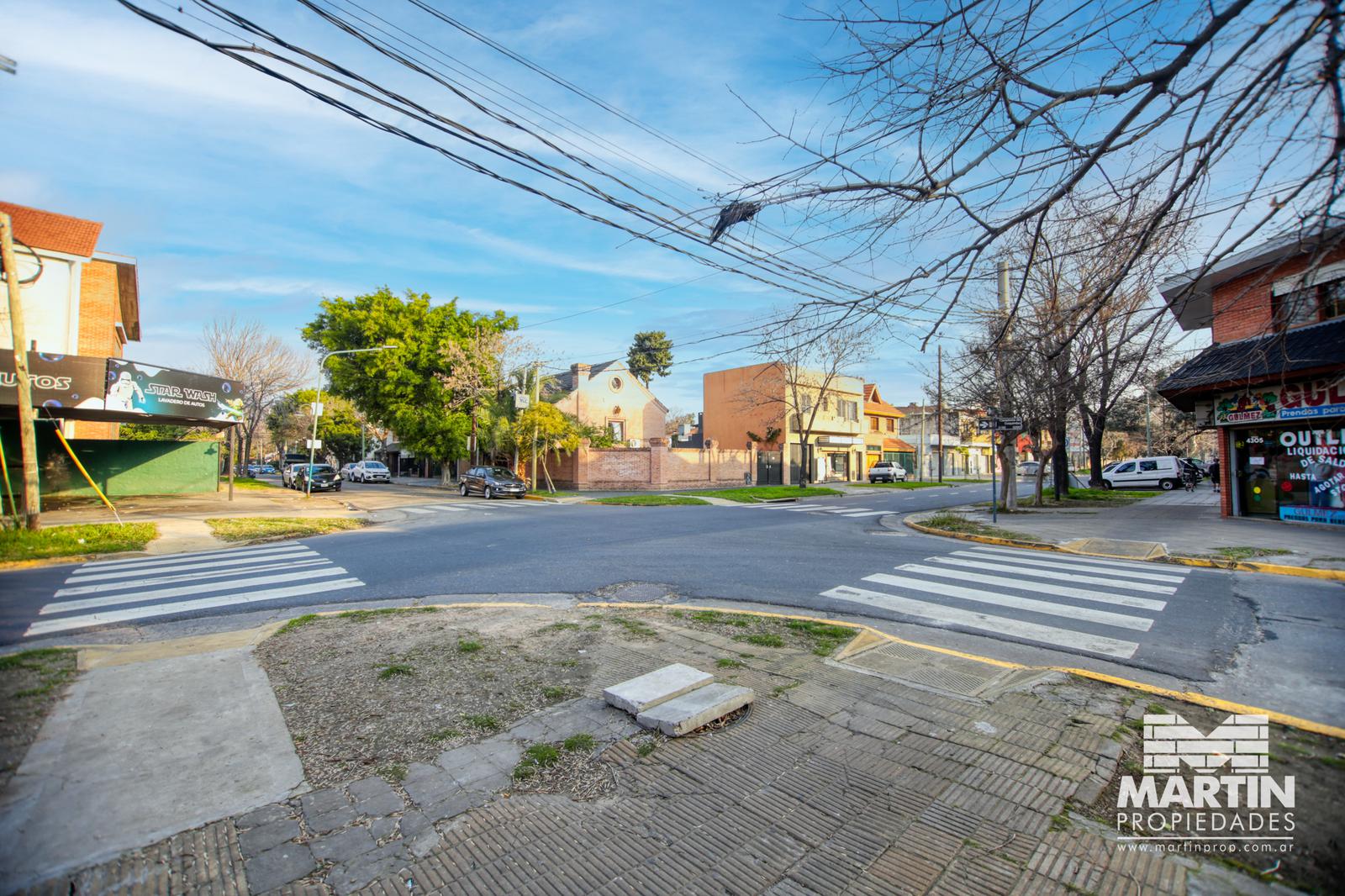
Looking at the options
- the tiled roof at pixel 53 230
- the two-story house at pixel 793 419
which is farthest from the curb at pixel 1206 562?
the tiled roof at pixel 53 230

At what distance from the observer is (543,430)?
30438 mm

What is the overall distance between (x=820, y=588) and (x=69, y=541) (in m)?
14.2

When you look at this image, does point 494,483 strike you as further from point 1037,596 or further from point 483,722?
point 483,722

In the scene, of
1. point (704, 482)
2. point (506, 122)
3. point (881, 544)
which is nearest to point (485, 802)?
point (506, 122)

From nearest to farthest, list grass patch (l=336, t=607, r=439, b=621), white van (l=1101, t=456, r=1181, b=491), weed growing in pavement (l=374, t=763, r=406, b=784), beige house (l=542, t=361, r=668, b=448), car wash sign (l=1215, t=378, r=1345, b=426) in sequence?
1. weed growing in pavement (l=374, t=763, r=406, b=784)
2. grass patch (l=336, t=607, r=439, b=621)
3. car wash sign (l=1215, t=378, r=1345, b=426)
4. white van (l=1101, t=456, r=1181, b=491)
5. beige house (l=542, t=361, r=668, b=448)

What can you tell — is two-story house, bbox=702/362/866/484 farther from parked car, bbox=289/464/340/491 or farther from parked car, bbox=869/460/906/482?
parked car, bbox=289/464/340/491

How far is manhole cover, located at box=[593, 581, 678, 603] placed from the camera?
25.1ft

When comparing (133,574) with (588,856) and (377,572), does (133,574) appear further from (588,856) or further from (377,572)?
(588,856)

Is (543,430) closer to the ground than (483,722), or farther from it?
farther from it

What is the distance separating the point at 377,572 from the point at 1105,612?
993 centimetres

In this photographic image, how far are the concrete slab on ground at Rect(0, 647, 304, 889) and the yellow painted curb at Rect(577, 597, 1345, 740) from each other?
151 inches

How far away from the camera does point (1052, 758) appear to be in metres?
3.36

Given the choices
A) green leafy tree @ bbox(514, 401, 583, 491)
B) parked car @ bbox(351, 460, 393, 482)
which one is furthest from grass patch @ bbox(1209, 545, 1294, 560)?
parked car @ bbox(351, 460, 393, 482)
